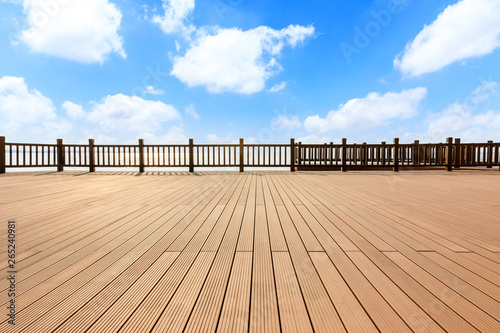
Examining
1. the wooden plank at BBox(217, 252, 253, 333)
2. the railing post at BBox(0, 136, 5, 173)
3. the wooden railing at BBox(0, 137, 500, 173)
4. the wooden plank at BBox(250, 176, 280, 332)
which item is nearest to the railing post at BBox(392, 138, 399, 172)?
the wooden railing at BBox(0, 137, 500, 173)

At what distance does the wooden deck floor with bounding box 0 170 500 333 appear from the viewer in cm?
104

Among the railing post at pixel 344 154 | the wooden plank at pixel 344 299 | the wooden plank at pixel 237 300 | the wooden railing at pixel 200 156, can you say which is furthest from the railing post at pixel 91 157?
the wooden plank at pixel 344 299

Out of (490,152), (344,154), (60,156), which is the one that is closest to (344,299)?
(344,154)

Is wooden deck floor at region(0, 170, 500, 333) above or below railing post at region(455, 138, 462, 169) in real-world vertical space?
below

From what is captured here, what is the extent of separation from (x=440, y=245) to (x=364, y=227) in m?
0.59

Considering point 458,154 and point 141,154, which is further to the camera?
point 458,154

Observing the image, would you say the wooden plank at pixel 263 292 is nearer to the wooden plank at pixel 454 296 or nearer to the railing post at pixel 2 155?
the wooden plank at pixel 454 296

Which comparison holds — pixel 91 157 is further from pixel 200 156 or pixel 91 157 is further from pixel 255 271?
pixel 255 271

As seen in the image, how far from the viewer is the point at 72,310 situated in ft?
3.65

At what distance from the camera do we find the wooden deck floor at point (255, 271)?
3.43 ft

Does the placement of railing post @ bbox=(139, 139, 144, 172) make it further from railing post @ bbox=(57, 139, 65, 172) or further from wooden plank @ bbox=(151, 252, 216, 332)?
wooden plank @ bbox=(151, 252, 216, 332)

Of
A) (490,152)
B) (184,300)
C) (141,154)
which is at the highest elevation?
(490,152)

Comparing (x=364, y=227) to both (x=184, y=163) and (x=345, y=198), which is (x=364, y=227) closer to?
(x=345, y=198)

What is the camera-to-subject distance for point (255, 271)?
4.76 ft
